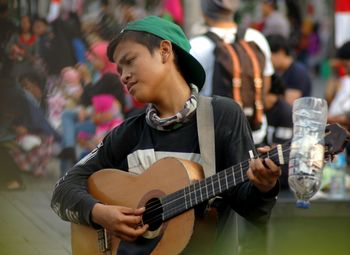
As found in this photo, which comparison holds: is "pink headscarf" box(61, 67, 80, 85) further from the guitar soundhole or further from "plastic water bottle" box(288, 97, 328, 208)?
"plastic water bottle" box(288, 97, 328, 208)

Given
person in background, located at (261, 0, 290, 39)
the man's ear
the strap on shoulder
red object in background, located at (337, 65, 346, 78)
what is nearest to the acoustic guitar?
the man's ear

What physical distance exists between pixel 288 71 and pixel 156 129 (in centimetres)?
623

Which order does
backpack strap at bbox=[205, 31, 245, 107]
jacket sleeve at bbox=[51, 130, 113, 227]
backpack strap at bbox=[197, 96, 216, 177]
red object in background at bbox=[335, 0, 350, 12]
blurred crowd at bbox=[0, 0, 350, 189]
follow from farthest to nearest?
red object in background at bbox=[335, 0, 350, 12], blurred crowd at bbox=[0, 0, 350, 189], backpack strap at bbox=[205, 31, 245, 107], jacket sleeve at bbox=[51, 130, 113, 227], backpack strap at bbox=[197, 96, 216, 177]

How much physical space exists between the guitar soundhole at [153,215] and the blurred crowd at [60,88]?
4.44 m

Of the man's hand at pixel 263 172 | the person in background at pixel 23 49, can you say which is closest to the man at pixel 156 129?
the man's hand at pixel 263 172

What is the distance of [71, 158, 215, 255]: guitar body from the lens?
4.27m

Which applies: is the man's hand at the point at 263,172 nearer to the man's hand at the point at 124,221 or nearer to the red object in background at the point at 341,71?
the man's hand at the point at 124,221

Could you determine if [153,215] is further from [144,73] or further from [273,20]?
[273,20]

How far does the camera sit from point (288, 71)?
34.6 ft

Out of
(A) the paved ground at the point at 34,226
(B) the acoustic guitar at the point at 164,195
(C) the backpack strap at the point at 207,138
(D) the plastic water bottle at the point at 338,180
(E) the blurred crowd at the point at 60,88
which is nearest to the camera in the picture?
(B) the acoustic guitar at the point at 164,195

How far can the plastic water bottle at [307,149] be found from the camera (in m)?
3.77

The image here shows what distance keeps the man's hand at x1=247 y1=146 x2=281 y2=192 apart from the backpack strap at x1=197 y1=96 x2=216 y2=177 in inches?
12.6

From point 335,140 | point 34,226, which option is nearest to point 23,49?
point 34,226

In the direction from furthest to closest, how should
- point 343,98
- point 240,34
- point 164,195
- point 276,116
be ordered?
point 343,98 → point 276,116 → point 240,34 → point 164,195
